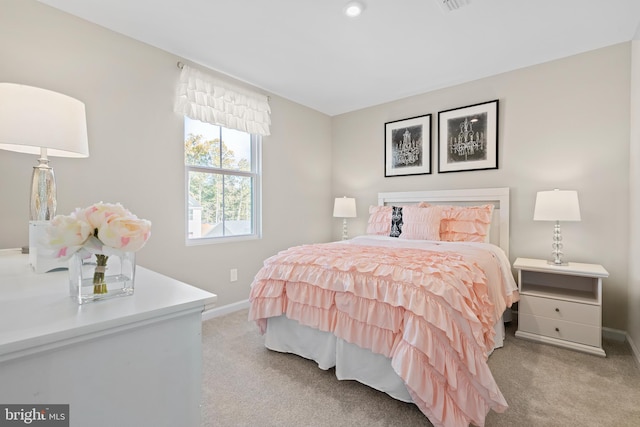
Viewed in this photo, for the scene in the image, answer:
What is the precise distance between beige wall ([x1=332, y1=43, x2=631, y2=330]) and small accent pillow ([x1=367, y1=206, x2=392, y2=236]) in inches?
26.3

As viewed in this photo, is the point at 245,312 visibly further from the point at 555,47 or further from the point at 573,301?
the point at 555,47

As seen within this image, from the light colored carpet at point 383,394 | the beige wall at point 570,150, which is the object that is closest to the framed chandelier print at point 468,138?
the beige wall at point 570,150

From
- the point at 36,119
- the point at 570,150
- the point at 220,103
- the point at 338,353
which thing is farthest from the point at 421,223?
the point at 36,119

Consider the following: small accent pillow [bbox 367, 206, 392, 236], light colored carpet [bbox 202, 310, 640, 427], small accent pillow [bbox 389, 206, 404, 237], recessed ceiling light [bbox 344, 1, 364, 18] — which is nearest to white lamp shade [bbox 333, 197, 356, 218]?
small accent pillow [bbox 367, 206, 392, 236]

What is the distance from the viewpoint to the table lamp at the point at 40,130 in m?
1.09

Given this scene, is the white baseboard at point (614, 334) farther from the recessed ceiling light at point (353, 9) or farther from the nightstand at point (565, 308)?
the recessed ceiling light at point (353, 9)

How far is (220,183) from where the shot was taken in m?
3.07

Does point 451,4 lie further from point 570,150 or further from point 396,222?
point 396,222

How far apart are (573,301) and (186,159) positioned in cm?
350

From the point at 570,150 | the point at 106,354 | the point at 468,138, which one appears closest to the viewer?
the point at 106,354

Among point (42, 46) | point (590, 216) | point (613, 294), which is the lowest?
point (613, 294)

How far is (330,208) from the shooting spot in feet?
14.3

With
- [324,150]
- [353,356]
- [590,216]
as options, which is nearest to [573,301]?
[590,216]

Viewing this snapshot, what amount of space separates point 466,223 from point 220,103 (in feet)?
8.96
